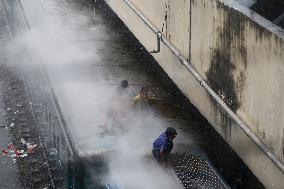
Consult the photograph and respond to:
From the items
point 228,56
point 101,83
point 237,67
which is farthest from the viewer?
point 101,83

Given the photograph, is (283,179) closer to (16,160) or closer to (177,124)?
(177,124)

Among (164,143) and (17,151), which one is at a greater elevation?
(164,143)

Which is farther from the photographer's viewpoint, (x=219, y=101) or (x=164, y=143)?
(x=164, y=143)

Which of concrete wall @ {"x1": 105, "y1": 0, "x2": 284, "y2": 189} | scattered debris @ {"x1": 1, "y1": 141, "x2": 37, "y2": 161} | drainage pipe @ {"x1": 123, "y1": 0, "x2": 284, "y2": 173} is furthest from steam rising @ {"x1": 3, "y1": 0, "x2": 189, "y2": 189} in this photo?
drainage pipe @ {"x1": 123, "y1": 0, "x2": 284, "y2": 173}

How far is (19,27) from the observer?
13875 millimetres

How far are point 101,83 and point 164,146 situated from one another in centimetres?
406

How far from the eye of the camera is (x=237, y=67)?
6.20 metres

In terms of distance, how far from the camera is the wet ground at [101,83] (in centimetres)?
806

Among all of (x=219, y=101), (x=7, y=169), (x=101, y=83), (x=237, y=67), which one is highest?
(x=237, y=67)

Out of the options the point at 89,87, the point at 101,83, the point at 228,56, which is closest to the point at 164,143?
the point at 228,56

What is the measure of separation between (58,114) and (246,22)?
3.02 metres

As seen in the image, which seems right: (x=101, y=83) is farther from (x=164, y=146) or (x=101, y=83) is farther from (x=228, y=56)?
(x=228, y=56)

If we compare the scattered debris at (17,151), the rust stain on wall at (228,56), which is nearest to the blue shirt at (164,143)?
the rust stain on wall at (228,56)

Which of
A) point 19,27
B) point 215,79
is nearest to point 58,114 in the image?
point 215,79
